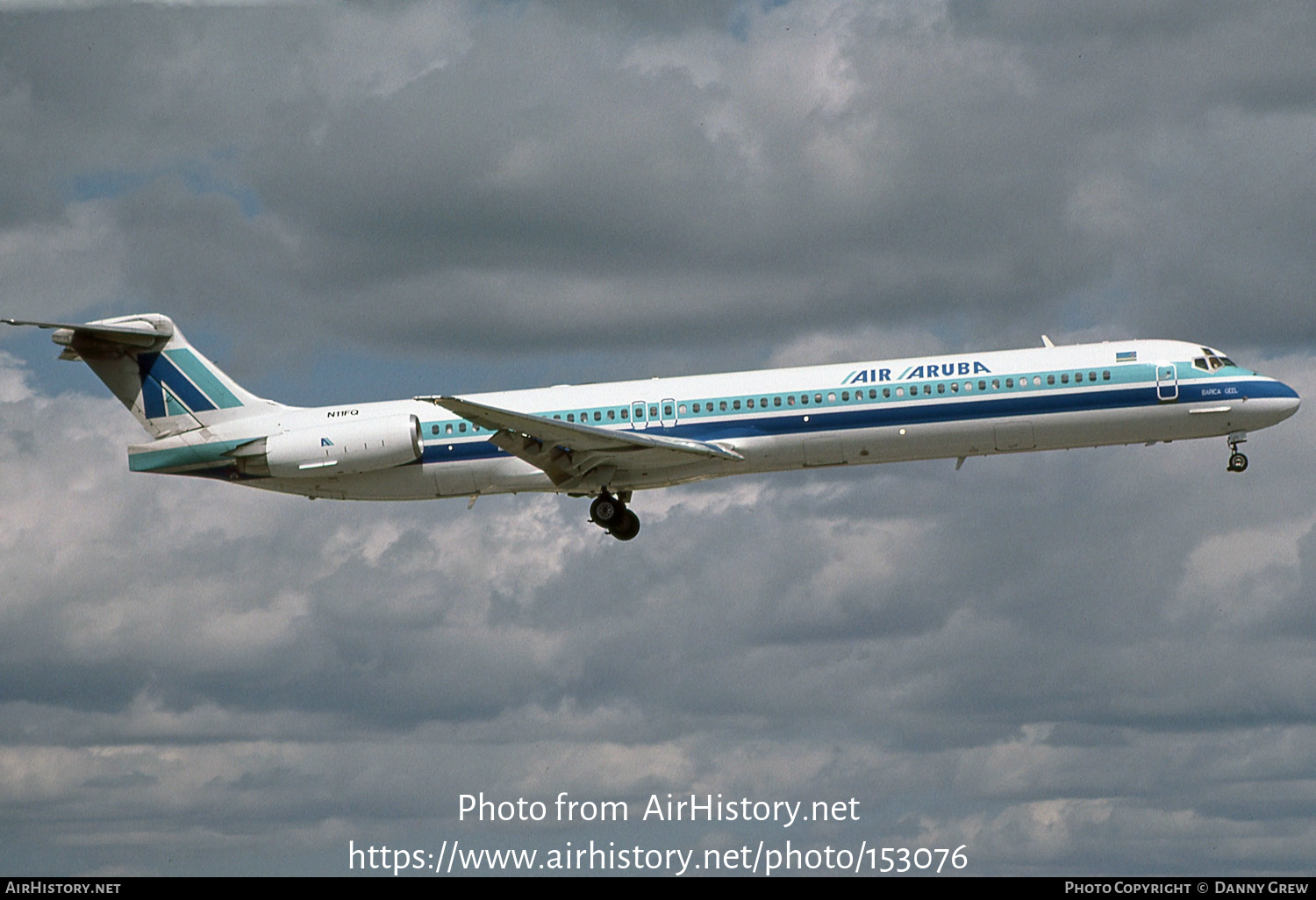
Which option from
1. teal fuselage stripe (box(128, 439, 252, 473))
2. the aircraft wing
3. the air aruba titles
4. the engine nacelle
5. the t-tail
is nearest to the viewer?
the aircraft wing

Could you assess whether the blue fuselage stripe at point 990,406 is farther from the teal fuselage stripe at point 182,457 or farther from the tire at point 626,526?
the teal fuselage stripe at point 182,457

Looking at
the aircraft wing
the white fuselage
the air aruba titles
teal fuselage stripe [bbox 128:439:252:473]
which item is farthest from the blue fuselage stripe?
teal fuselage stripe [bbox 128:439:252:473]

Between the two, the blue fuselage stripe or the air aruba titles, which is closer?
the blue fuselage stripe

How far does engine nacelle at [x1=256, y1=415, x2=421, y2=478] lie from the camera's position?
44156mm

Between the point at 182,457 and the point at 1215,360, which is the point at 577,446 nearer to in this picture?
the point at 182,457

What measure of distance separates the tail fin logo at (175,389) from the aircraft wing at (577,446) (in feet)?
32.3

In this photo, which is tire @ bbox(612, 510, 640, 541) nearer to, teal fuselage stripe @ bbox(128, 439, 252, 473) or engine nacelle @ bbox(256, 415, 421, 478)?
engine nacelle @ bbox(256, 415, 421, 478)

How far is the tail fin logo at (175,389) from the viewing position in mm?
47344

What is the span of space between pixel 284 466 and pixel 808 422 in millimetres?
14956

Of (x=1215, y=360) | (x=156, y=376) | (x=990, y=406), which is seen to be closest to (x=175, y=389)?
(x=156, y=376)

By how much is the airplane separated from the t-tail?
639mm
